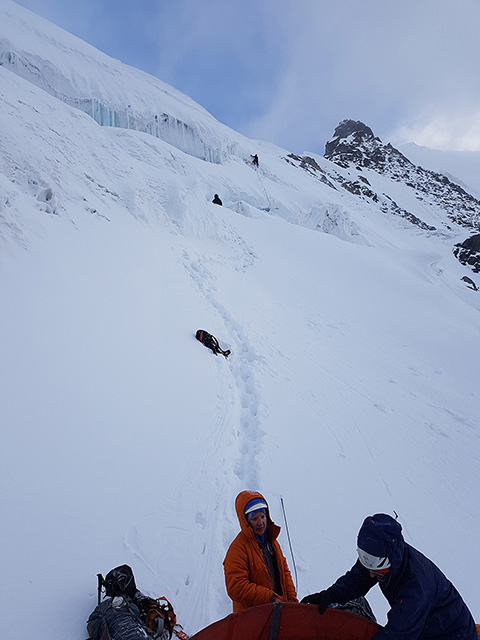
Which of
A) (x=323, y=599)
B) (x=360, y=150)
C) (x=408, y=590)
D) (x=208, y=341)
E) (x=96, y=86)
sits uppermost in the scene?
(x=360, y=150)

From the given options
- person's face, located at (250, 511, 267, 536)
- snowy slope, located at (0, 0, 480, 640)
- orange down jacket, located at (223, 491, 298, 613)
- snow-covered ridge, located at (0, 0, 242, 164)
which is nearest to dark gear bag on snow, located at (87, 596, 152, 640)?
snowy slope, located at (0, 0, 480, 640)

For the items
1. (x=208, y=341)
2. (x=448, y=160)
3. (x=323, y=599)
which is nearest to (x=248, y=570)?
(x=323, y=599)

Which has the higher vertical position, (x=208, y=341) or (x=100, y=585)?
(x=208, y=341)

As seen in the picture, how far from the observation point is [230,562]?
8.81ft

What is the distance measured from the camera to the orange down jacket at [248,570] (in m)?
2.58

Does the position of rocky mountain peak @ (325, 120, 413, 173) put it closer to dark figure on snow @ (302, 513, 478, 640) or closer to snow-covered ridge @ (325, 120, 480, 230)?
snow-covered ridge @ (325, 120, 480, 230)

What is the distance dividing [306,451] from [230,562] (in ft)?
9.43

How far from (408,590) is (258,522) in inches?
45.2

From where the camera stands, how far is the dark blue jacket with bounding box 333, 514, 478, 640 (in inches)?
75.5

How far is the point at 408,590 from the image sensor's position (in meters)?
1.94

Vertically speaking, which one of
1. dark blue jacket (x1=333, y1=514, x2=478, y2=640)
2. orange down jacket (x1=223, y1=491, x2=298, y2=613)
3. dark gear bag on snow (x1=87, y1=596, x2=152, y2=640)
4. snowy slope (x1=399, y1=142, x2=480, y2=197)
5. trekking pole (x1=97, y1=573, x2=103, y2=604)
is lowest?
trekking pole (x1=97, y1=573, x2=103, y2=604)

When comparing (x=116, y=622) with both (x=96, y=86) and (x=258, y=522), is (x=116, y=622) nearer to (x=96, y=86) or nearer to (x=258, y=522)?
(x=258, y=522)

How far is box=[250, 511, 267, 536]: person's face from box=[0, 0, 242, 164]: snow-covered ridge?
1043 inches

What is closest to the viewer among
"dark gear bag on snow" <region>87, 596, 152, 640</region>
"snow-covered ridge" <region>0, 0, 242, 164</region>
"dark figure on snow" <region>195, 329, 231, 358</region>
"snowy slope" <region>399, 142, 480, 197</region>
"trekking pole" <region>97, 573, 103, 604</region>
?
"dark gear bag on snow" <region>87, 596, 152, 640</region>
